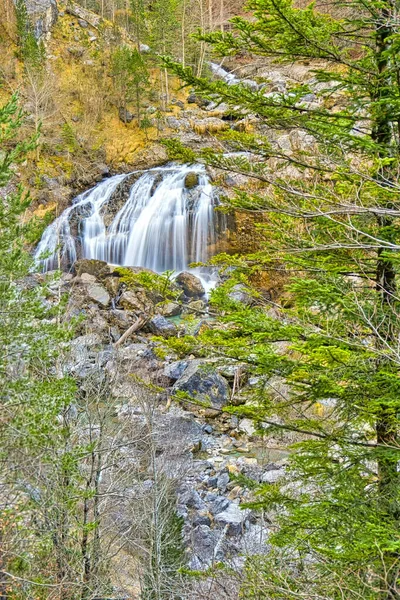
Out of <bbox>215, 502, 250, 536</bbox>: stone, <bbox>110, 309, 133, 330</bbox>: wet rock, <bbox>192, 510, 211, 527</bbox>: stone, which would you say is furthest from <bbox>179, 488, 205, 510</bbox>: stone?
<bbox>110, 309, 133, 330</bbox>: wet rock

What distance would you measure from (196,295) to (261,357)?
57.9ft

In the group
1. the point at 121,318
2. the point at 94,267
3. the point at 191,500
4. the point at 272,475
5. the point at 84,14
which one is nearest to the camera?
the point at 191,500

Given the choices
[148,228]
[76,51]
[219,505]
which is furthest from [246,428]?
[76,51]

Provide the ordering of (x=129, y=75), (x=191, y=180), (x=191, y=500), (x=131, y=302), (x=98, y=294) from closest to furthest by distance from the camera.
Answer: (x=191, y=500) < (x=131, y=302) < (x=98, y=294) < (x=191, y=180) < (x=129, y=75)

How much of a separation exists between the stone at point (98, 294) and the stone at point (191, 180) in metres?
8.05

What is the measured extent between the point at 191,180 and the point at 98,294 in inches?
352

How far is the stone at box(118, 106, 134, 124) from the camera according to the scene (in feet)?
112

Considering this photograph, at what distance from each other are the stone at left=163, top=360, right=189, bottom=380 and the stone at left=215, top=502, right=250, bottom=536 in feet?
19.3

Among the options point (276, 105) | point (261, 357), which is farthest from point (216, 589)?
point (276, 105)

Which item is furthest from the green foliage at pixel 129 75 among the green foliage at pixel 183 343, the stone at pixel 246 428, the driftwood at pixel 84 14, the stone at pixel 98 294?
the green foliage at pixel 183 343

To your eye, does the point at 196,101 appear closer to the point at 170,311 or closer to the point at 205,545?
the point at 170,311

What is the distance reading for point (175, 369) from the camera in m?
15.8

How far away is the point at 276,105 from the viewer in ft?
13.3

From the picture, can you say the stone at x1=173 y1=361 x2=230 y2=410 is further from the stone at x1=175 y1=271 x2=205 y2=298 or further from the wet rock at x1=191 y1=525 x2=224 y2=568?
the stone at x1=175 y1=271 x2=205 y2=298
